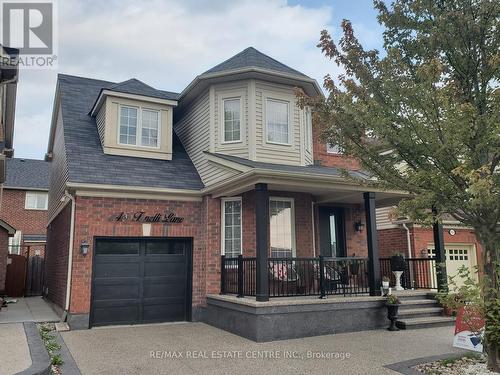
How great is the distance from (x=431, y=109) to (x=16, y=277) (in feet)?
52.8

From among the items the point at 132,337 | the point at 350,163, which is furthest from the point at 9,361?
the point at 350,163

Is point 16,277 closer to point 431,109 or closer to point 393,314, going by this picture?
point 393,314

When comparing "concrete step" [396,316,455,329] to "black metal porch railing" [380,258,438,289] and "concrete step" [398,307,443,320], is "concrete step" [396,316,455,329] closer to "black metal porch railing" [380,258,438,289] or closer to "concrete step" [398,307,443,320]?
"concrete step" [398,307,443,320]

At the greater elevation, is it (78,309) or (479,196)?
(479,196)

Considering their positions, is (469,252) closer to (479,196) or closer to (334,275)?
(334,275)

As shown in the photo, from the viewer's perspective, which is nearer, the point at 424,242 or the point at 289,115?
the point at 289,115

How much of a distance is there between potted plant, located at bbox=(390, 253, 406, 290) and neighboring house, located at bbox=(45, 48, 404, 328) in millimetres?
949

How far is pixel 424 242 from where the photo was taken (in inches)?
545

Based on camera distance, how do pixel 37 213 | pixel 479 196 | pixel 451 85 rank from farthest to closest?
1. pixel 37 213
2. pixel 451 85
3. pixel 479 196

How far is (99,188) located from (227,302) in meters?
3.92

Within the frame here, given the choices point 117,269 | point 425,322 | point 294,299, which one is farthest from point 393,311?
point 117,269

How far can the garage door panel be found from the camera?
950cm

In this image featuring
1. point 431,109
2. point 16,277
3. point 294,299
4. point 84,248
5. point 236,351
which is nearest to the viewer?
point 431,109

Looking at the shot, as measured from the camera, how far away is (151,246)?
10172mm
